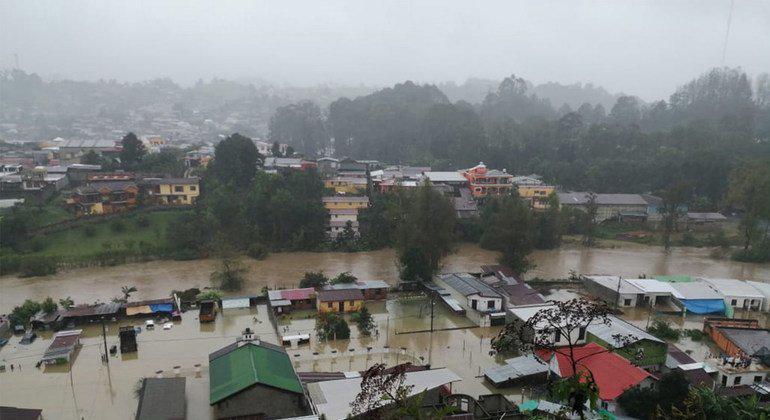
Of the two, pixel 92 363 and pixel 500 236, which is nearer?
pixel 92 363

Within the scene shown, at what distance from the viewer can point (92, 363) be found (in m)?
10.4

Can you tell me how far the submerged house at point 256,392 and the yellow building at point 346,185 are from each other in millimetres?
15804

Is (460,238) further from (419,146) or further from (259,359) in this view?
(419,146)

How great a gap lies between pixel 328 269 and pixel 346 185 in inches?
295

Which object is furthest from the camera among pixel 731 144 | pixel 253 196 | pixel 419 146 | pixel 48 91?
pixel 48 91

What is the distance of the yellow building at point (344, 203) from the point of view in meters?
21.2

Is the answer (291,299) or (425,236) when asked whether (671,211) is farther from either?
(291,299)

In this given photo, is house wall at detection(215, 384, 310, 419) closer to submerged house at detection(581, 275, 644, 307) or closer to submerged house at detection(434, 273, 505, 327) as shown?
submerged house at detection(434, 273, 505, 327)

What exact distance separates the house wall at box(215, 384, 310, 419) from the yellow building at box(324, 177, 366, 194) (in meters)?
16.4

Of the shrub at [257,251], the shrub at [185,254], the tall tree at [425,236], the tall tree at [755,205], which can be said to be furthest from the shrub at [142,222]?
the tall tree at [755,205]

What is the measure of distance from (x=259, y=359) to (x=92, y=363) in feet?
13.3

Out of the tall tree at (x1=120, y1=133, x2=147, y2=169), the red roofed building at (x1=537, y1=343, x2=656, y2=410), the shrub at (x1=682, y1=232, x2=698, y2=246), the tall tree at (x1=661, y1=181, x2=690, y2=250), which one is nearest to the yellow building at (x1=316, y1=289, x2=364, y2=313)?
the red roofed building at (x1=537, y1=343, x2=656, y2=410)

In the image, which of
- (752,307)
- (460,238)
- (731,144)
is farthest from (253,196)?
(731,144)

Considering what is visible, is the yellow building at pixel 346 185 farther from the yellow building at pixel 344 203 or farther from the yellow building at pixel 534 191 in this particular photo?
the yellow building at pixel 534 191
